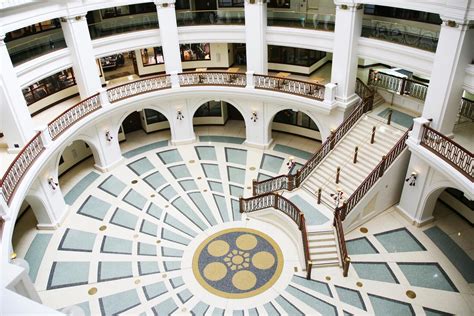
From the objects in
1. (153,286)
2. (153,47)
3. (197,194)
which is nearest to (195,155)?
(197,194)

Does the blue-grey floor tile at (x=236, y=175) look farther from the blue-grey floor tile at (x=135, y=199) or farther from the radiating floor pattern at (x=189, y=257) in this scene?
the blue-grey floor tile at (x=135, y=199)

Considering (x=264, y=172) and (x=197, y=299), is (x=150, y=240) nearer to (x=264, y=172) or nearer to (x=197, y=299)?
(x=197, y=299)

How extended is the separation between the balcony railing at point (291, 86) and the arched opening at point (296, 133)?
278 centimetres

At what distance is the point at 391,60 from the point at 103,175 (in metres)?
14.1

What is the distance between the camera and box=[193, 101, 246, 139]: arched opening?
22016 millimetres

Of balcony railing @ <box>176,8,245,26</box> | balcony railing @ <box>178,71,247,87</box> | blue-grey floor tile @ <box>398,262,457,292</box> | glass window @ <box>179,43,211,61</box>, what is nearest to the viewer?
blue-grey floor tile @ <box>398,262,457,292</box>

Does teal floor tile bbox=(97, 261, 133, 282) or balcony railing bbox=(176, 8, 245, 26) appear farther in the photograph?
balcony railing bbox=(176, 8, 245, 26)

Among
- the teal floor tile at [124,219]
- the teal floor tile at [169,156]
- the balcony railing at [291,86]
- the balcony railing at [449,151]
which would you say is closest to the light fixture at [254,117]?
the balcony railing at [291,86]

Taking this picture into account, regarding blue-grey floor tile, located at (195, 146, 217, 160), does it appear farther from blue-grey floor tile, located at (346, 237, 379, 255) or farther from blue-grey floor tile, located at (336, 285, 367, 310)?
blue-grey floor tile, located at (336, 285, 367, 310)

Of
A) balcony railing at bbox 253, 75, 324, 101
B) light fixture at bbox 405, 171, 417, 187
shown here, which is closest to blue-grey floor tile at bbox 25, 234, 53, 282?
balcony railing at bbox 253, 75, 324, 101

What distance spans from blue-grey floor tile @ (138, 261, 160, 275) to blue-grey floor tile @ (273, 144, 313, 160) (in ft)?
29.9

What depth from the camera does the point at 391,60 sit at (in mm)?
14656

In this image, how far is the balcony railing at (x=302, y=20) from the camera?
642 inches

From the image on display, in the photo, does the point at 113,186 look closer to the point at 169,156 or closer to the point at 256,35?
the point at 169,156
